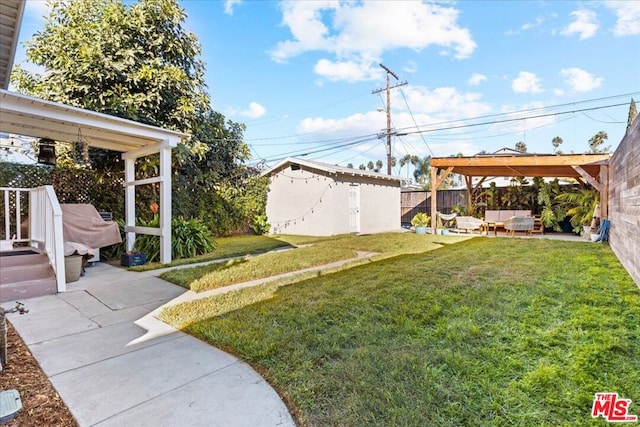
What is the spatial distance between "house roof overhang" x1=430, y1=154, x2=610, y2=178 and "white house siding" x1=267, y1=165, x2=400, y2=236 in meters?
3.06

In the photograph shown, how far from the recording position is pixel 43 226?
5102 millimetres

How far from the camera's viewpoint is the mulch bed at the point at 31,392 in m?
1.86

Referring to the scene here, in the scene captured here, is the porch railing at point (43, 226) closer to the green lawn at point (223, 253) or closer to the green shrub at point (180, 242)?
the green lawn at point (223, 253)

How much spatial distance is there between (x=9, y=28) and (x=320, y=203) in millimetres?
9478

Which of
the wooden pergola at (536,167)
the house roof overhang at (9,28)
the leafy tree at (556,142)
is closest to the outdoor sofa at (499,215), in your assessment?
the wooden pergola at (536,167)

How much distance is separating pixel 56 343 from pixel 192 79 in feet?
29.1

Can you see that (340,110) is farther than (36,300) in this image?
Yes

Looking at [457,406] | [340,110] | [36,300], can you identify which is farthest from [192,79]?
[340,110]

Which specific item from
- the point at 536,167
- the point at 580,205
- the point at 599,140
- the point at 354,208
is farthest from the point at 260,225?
the point at 599,140

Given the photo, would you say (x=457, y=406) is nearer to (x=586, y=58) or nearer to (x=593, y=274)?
(x=593, y=274)

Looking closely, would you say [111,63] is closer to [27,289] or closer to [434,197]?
[27,289]

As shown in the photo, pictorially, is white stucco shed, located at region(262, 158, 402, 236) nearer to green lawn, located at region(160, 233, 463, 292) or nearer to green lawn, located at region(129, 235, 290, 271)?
green lawn, located at region(129, 235, 290, 271)

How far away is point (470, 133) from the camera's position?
18.2 metres

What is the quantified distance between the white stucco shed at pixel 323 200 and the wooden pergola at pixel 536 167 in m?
2.77
